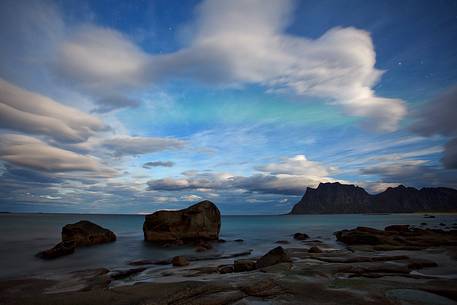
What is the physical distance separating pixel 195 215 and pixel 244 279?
29487 millimetres

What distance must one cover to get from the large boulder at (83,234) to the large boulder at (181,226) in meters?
6.55

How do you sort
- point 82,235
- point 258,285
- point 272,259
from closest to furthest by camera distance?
point 258,285
point 272,259
point 82,235

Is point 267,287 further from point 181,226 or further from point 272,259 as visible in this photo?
point 181,226

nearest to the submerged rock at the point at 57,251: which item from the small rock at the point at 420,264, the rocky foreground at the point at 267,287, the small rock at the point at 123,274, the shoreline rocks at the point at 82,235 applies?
the shoreline rocks at the point at 82,235

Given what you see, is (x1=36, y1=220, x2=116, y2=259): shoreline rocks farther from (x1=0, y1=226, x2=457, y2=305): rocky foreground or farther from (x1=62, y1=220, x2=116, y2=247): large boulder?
(x1=0, y1=226, x2=457, y2=305): rocky foreground

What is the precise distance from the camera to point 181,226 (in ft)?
130

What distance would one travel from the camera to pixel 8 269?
63.3 ft

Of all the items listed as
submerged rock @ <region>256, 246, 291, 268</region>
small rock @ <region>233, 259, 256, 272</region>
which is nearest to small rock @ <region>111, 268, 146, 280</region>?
small rock @ <region>233, 259, 256, 272</region>

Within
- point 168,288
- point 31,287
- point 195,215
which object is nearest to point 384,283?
point 168,288

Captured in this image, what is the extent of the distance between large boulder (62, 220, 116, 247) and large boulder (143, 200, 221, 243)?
6.55 m

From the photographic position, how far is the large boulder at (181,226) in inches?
1548

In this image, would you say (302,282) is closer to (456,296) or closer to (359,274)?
(359,274)

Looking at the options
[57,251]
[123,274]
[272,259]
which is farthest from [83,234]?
[272,259]

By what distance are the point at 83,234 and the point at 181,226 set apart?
41.0 feet
